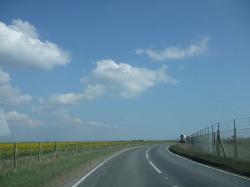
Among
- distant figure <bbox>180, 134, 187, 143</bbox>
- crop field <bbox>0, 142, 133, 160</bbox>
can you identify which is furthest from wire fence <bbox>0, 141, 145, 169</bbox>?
distant figure <bbox>180, 134, 187, 143</bbox>

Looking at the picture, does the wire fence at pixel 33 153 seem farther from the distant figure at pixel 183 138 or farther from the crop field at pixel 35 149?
the distant figure at pixel 183 138

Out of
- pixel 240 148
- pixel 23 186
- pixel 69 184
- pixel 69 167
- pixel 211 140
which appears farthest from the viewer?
pixel 211 140

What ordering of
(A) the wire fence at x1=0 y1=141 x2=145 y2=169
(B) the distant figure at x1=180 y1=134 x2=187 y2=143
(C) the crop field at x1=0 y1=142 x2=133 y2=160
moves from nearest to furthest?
(A) the wire fence at x1=0 y1=141 x2=145 y2=169 → (C) the crop field at x1=0 y1=142 x2=133 y2=160 → (B) the distant figure at x1=180 y1=134 x2=187 y2=143

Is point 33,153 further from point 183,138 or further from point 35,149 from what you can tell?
point 183,138

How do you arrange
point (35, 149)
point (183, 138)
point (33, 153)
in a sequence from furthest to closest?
point (183, 138) < point (35, 149) < point (33, 153)

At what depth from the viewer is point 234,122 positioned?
28922 millimetres

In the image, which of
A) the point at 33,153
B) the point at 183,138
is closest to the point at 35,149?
the point at 33,153

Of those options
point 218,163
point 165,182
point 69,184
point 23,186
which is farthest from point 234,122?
point 23,186

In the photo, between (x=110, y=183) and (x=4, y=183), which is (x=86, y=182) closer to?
(x=110, y=183)

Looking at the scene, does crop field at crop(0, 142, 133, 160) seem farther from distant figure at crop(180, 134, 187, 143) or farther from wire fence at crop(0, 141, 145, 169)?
distant figure at crop(180, 134, 187, 143)

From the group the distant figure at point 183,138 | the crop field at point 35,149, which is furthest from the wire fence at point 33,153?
the distant figure at point 183,138

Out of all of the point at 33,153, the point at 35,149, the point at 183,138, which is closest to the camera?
the point at 33,153

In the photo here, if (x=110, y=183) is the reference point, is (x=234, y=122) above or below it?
above

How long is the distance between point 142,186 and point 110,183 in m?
1.59
